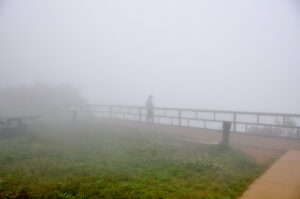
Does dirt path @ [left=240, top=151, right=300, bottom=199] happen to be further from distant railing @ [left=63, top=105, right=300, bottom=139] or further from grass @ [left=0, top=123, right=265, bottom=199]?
distant railing @ [left=63, top=105, right=300, bottom=139]

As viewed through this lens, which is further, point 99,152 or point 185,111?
point 185,111

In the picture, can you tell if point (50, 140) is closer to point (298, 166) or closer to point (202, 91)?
point (298, 166)

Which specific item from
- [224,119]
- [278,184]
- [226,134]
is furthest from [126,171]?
[224,119]

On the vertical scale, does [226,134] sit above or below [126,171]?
above

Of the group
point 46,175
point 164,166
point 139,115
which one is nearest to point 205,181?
point 164,166

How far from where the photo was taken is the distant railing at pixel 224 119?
11883 millimetres

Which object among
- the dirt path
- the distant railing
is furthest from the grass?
the distant railing

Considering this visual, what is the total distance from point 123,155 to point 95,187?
2.91m

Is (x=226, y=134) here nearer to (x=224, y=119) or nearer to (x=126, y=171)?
(x=126, y=171)

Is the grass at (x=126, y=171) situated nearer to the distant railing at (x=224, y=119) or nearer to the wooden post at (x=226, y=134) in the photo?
the wooden post at (x=226, y=134)

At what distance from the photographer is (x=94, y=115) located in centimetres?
2355

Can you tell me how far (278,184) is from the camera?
518 centimetres

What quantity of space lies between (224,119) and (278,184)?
8.89m

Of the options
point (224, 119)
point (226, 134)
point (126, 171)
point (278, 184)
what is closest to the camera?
point (278, 184)
